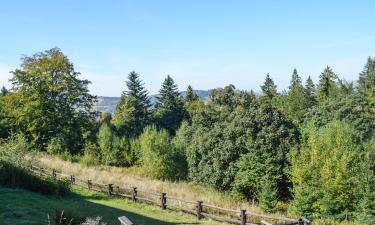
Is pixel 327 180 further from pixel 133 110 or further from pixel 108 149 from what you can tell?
pixel 133 110

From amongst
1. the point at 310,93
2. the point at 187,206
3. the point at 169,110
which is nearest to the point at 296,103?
the point at 310,93

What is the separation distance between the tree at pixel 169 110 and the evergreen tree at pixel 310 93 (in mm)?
19830

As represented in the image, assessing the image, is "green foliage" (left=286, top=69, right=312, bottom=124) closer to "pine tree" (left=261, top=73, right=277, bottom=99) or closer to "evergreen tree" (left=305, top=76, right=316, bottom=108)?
"evergreen tree" (left=305, top=76, right=316, bottom=108)

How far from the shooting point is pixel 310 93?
212 ft

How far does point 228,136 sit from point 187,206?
33.1 feet

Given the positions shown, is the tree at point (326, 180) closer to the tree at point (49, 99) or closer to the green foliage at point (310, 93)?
the tree at point (49, 99)

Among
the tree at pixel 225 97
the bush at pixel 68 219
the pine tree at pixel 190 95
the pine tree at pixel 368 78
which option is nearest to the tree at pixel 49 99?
the tree at pixel 225 97

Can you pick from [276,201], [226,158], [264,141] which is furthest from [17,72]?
[276,201]

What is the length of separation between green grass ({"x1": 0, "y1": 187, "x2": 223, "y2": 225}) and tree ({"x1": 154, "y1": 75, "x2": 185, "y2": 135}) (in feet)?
119

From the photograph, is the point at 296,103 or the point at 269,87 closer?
the point at 296,103

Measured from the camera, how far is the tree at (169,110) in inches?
2303

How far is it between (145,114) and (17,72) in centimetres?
2002

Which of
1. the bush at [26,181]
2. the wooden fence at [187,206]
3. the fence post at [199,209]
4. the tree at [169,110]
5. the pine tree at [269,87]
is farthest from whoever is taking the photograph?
the pine tree at [269,87]

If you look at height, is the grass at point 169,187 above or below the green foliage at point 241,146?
below
